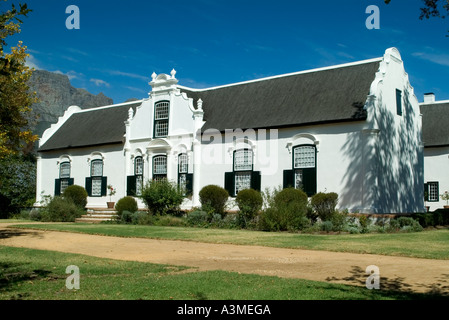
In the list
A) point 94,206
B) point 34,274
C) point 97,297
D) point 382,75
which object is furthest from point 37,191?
point 97,297

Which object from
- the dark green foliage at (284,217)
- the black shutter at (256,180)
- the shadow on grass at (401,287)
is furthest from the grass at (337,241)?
the black shutter at (256,180)

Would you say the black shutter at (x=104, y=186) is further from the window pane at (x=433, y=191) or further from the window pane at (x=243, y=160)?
the window pane at (x=433, y=191)

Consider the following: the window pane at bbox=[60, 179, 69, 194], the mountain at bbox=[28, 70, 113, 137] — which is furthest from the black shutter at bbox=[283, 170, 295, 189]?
the mountain at bbox=[28, 70, 113, 137]

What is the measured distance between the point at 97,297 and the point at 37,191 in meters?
29.9

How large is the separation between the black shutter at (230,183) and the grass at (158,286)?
594 inches

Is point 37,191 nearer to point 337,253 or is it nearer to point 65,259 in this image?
point 65,259

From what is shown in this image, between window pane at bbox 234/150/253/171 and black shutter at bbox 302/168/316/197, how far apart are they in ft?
10.1

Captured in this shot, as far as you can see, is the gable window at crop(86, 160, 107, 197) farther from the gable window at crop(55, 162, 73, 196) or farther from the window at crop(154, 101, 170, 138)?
the window at crop(154, 101, 170, 138)

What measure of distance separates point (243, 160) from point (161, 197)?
459cm

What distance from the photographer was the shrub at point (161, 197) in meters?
25.3

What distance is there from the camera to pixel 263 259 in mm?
11945

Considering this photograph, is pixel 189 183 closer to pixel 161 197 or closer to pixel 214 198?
pixel 161 197

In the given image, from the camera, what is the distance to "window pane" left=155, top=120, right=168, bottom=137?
28852mm

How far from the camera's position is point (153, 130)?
95.5ft
